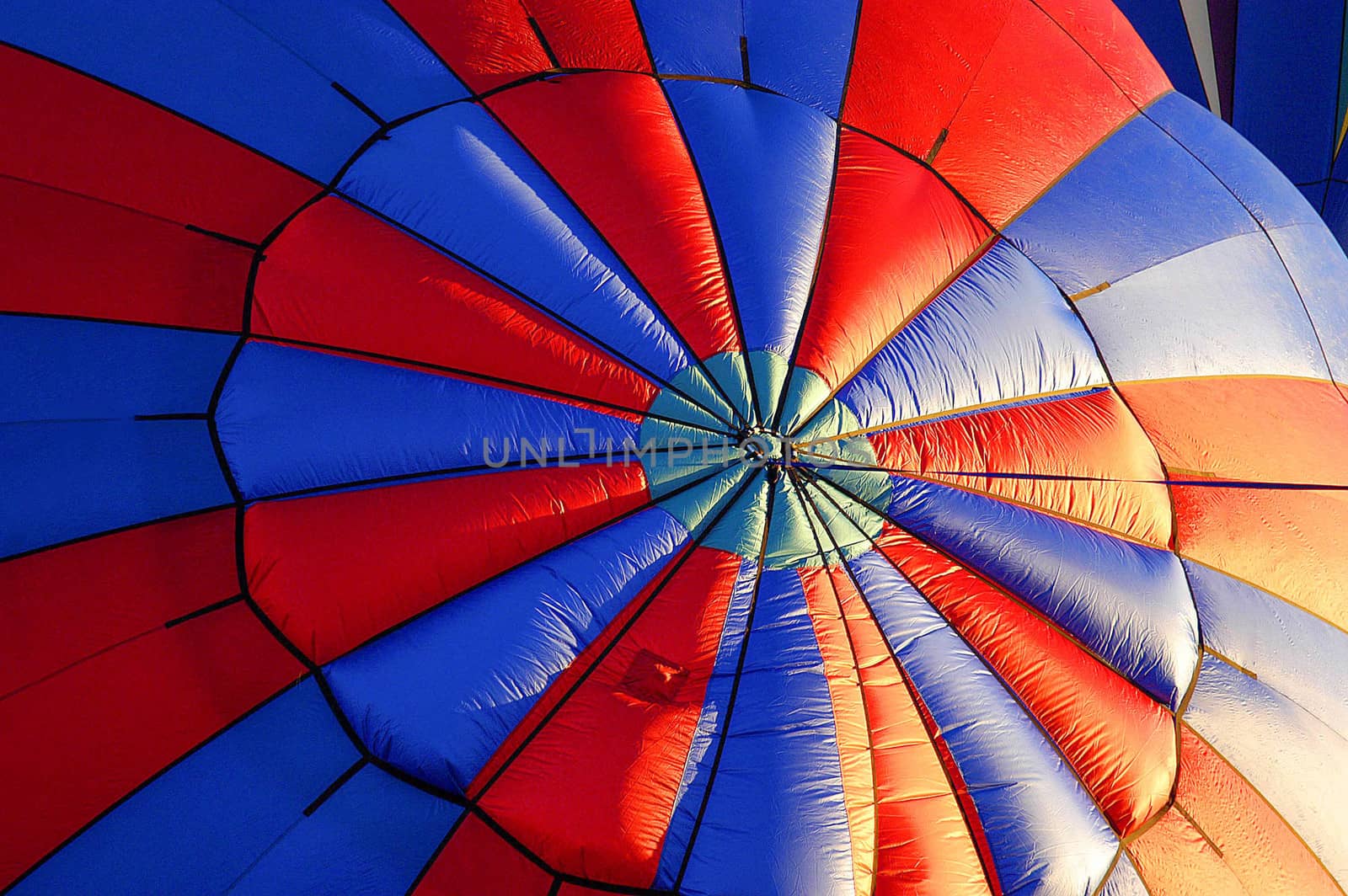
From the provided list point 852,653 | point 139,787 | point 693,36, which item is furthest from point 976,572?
point 139,787

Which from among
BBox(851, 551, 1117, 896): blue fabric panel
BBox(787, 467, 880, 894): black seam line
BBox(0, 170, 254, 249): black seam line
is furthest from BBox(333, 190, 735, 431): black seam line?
BBox(851, 551, 1117, 896): blue fabric panel

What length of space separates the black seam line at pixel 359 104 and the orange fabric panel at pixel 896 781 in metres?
2.53

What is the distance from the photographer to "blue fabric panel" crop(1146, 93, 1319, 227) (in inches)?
205

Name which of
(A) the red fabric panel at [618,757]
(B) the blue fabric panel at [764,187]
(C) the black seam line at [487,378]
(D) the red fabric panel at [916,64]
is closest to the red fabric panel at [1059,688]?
(A) the red fabric panel at [618,757]

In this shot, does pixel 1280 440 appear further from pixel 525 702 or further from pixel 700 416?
pixel 525 702

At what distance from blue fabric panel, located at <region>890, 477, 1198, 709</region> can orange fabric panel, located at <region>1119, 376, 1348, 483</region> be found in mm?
601

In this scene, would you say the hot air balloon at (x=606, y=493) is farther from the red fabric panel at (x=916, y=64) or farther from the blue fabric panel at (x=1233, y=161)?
the blue fabric panel at (x=1233, y=161)

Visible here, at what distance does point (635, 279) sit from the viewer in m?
4.17

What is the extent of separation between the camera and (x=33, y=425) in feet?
13.1

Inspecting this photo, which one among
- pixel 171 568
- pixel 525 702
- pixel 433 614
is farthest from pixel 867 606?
pixel 171 568

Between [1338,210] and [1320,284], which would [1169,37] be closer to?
[1338,210]

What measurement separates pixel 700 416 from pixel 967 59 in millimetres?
2320

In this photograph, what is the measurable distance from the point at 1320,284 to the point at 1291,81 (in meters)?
2.47

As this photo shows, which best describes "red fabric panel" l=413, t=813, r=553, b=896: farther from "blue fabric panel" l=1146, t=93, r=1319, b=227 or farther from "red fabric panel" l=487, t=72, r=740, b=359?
"blue fabric panel" l=1146, t=93, r=1319, b=227
